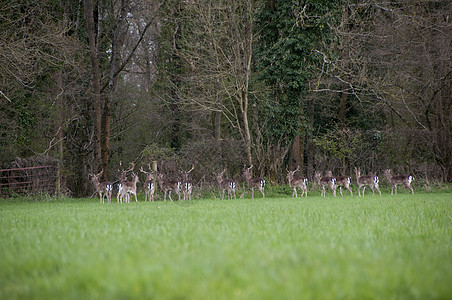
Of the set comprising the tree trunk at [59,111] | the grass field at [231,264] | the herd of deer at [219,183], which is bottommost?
the grass field at [231,264]

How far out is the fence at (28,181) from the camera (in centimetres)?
1872

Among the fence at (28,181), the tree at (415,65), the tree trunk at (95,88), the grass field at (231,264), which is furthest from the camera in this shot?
the tree trunk at (95,88)

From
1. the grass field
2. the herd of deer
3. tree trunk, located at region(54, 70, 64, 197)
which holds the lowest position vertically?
the grass field

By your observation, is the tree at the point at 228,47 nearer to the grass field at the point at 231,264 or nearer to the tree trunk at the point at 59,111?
the tree trunk at the point at 59,111

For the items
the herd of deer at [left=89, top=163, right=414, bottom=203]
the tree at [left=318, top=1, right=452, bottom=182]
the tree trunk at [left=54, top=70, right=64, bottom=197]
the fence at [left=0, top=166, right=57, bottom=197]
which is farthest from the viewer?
the tree trunk at [left=54, top=70, right=64, bottom=197]

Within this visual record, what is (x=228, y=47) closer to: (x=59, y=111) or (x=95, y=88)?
(x=95, y=88)

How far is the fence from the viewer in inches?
737

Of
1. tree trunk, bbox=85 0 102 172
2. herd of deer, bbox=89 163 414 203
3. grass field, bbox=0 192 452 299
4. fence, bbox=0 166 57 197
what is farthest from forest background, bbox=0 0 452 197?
grass field, bbox=0 192 452 299

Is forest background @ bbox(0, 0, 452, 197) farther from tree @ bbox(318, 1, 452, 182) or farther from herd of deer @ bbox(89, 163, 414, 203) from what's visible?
herd of deer @ bbox(89, 163, 414, 203)

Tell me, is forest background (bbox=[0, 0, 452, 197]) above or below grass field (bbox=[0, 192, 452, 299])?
above

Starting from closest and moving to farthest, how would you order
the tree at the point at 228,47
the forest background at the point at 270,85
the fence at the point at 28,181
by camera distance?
→ the fence at the point at 28,181 < the forest background at the point at 270,85 < the tree at the point at 228,47

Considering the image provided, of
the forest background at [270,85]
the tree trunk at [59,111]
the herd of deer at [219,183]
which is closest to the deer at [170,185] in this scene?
the herd of deer at [219,183]

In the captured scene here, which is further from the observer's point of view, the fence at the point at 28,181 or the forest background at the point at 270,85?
the forest background at the point at 270,85

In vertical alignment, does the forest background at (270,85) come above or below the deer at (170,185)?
above
